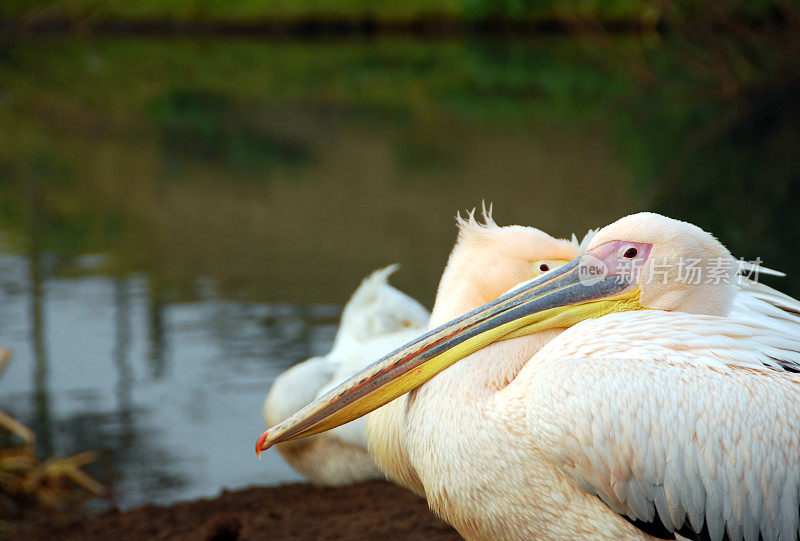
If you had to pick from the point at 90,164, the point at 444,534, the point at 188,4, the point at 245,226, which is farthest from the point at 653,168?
the point at 188,4

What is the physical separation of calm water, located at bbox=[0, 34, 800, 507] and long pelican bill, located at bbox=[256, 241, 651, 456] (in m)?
1.87

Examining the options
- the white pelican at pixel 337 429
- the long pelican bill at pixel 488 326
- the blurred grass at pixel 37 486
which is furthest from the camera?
the blurred grass at pixel 37 486

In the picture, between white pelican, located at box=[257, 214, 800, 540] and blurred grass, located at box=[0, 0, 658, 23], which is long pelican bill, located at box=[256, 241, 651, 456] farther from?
blurred grass, located at box=[0, 0, 658, 23]

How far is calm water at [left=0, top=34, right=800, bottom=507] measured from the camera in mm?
4586

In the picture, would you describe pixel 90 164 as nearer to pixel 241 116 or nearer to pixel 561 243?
pixel 241 116

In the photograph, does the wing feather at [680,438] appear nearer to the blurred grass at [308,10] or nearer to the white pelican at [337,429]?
the white pelican at [337,429]

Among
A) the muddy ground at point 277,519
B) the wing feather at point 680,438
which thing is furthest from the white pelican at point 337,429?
the wing feather at point 680,438

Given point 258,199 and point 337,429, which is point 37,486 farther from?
point 258,199

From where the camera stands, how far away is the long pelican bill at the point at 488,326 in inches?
79.2

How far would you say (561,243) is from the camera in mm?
2326

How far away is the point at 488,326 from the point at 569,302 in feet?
A: 0.65

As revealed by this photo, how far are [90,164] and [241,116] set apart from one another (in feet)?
11.5

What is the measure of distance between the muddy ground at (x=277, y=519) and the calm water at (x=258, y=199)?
0.40 metres

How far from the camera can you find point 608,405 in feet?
5.91
